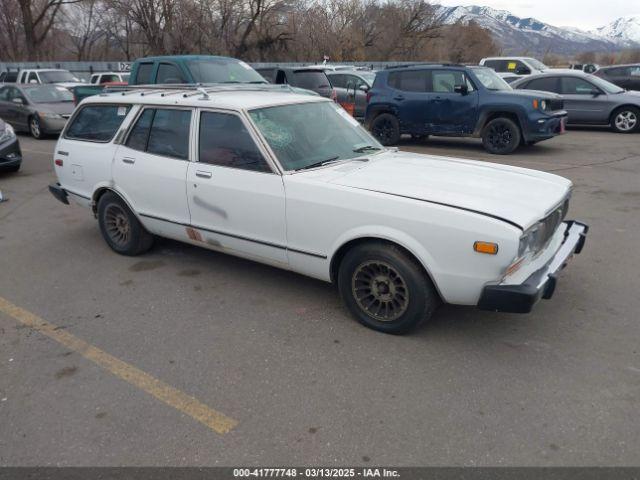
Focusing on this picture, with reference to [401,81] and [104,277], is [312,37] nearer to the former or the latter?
[401,81]

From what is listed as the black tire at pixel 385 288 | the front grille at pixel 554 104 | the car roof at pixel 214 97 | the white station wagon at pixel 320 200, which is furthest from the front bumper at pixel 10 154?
the front grille at pixel 554 104

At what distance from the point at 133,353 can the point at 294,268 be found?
1.30 metres

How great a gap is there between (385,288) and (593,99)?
40.5 feet

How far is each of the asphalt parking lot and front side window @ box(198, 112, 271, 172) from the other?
1.10 metres

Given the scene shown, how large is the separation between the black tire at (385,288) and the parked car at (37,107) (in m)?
12.6

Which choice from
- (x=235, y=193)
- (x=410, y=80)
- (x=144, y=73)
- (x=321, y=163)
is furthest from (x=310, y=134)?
(x=410, y=80)

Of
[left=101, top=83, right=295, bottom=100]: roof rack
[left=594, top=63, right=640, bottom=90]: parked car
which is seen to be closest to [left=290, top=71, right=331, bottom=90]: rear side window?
[left=101, top=83, right=295, bottom=100]: roof rack

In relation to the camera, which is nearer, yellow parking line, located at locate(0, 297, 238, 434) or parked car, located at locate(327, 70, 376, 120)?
yellow parking line, located at locate(0, 297, 238, 434)

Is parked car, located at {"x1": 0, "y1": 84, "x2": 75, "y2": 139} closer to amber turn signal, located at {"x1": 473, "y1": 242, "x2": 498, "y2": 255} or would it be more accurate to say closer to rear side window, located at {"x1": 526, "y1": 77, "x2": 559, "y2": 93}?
rear side window, located at {"x1": 526, "y1": 77, "x2": 559, "y2": 93}

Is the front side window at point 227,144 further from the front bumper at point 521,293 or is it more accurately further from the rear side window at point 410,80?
the rear side window at point 410,80

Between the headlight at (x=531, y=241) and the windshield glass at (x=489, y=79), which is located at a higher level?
the windshield glass at (x=489, y=79)

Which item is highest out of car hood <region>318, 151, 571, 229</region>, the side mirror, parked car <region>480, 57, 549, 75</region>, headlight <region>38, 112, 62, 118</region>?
parked car <region>480, 57, 549, 75</region>

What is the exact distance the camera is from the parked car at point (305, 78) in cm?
1366

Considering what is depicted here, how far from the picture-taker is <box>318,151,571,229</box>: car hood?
333 centimetres
